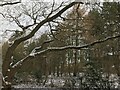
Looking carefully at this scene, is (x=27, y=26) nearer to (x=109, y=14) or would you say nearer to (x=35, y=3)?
(x=35, y=3)

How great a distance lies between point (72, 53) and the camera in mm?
2959

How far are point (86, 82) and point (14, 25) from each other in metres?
1.03

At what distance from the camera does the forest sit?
291 centimetres

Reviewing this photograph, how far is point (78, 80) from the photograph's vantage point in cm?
296

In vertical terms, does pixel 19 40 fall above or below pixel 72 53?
above

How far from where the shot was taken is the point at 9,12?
10.5 feet

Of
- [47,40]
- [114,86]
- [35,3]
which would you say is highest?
[35,3]

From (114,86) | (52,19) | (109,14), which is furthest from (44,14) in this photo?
(114,86)

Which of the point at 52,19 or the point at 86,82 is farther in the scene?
the point at 52,19

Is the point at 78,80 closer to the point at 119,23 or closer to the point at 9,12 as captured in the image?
the point at 119,23

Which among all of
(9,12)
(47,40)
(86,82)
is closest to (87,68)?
(86,82)

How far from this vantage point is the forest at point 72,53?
291 cm

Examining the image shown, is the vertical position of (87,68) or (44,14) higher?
(44,14)

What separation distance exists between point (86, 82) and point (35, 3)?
3.48 feet
